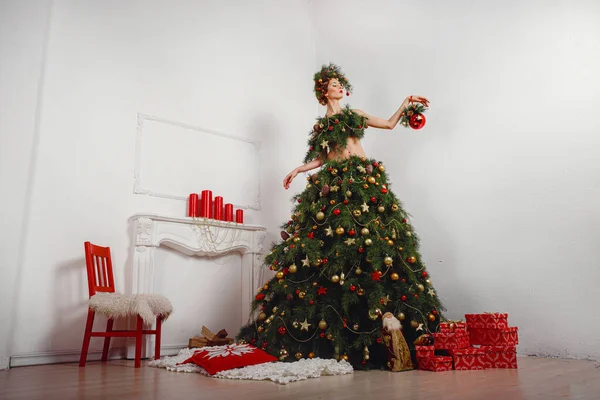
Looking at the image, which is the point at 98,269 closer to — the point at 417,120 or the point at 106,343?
the point at 106,343

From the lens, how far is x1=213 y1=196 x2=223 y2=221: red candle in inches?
171

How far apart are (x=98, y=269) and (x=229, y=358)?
138 centimetres

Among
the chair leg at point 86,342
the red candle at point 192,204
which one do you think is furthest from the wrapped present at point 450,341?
the red candle at point 192,204

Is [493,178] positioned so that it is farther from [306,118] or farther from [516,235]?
[306,118]

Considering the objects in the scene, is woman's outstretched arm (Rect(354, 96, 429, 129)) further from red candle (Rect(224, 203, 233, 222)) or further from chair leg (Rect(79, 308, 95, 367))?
chair leg (Rect(79, 308, 95, 367))

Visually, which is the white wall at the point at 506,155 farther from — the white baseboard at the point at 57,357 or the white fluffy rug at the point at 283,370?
the white baseboard at the point at 57,357

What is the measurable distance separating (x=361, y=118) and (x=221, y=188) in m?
1.71

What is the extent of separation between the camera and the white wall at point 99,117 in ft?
11.4

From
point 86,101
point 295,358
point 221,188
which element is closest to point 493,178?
point 295,358

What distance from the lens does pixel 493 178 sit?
3863 millimetres

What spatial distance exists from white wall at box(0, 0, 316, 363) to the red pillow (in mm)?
1369

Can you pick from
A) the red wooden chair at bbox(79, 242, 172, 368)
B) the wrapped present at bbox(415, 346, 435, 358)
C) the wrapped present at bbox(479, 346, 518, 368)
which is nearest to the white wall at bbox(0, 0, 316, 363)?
the red wooden chair at bbox(79, 242, 172, 368)

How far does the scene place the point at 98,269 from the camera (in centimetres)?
346

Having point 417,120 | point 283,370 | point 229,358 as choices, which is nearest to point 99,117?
point 229,358
